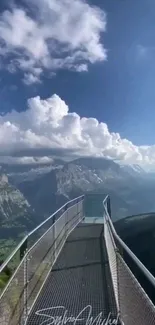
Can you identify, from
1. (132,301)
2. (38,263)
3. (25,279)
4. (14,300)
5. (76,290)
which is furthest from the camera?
(38,263)

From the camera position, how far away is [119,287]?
700cm

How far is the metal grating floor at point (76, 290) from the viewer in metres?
6.76

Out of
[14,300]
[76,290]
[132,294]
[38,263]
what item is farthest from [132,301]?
[38,263]

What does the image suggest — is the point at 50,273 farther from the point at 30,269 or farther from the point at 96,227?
the point at 96,227

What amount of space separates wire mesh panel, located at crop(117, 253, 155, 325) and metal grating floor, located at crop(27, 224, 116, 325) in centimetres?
64

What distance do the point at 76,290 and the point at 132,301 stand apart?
3205mm

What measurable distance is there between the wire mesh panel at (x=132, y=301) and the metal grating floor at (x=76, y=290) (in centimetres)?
64

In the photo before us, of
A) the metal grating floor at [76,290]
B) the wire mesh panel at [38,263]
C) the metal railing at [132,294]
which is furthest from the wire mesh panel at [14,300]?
the metal railing at [132,294]

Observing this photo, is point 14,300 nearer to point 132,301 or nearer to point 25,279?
point 25,279

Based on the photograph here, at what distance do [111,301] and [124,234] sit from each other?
11030 centimetres

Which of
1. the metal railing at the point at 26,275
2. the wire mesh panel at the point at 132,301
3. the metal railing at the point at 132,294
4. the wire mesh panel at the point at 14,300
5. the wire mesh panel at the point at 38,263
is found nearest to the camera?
the metal railing at the point at 132,294

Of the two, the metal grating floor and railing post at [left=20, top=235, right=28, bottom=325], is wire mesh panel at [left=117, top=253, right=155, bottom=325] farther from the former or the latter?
railing post at [left=20, top=235, right=28, bottom=325]

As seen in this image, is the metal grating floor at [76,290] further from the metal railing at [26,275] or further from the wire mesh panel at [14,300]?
the wire mesh panel at [14,300]

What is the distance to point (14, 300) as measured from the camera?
6133 millimetres
